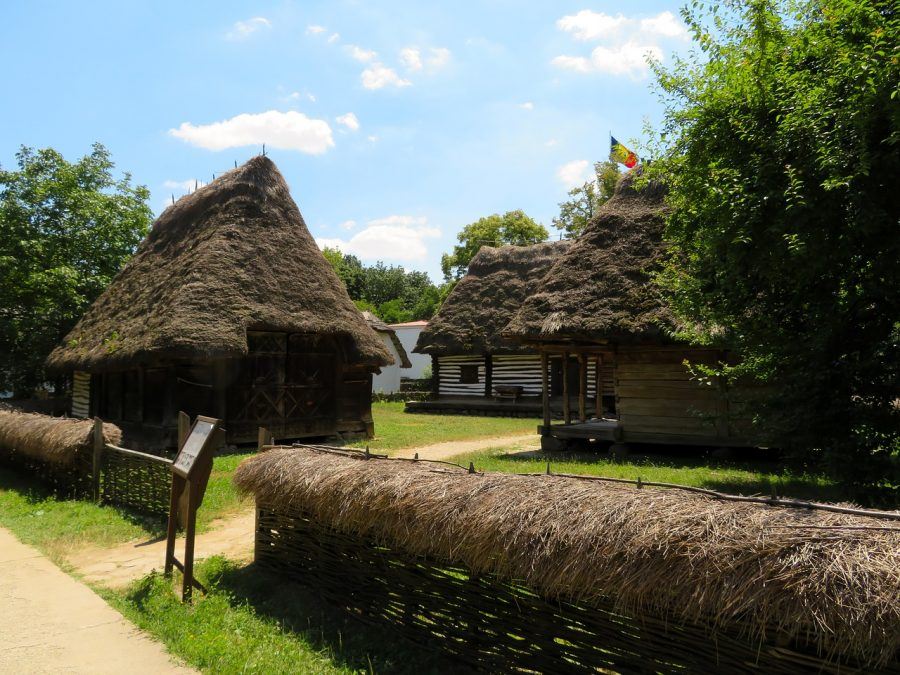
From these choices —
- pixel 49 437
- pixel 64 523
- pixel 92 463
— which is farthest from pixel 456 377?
pixel 64 523

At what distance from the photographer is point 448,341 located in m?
25.4

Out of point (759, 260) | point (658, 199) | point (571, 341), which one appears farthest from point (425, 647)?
point (658, 199)

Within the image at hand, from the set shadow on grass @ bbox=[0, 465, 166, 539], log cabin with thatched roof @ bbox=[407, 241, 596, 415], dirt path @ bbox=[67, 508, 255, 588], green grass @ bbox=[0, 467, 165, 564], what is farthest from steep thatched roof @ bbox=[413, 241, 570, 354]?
dirt path @ bbox=[67, 508, 255, 588]

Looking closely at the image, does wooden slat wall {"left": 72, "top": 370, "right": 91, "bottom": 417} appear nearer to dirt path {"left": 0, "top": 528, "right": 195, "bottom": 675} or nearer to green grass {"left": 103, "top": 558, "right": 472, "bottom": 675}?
dirt path {"left": 0, "top": 528, "right": 195, "bottom": 675}

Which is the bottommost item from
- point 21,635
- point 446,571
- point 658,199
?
point 21,635

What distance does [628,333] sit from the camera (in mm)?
11953

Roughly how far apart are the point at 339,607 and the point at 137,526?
405 cm

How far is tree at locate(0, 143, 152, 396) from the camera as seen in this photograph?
1802 centimetres

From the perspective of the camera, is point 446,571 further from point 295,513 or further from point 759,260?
point 759,260

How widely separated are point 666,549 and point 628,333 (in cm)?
937

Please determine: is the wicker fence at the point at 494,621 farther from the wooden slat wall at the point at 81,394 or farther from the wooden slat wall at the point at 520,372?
the wooden slat wall at the point at 520,372

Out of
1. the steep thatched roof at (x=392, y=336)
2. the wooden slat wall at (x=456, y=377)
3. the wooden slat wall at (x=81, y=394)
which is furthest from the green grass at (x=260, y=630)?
the steep thatched roof at (x=392, y=336)

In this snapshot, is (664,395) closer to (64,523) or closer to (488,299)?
(64,523)

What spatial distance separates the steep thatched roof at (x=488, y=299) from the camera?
2489 cm
